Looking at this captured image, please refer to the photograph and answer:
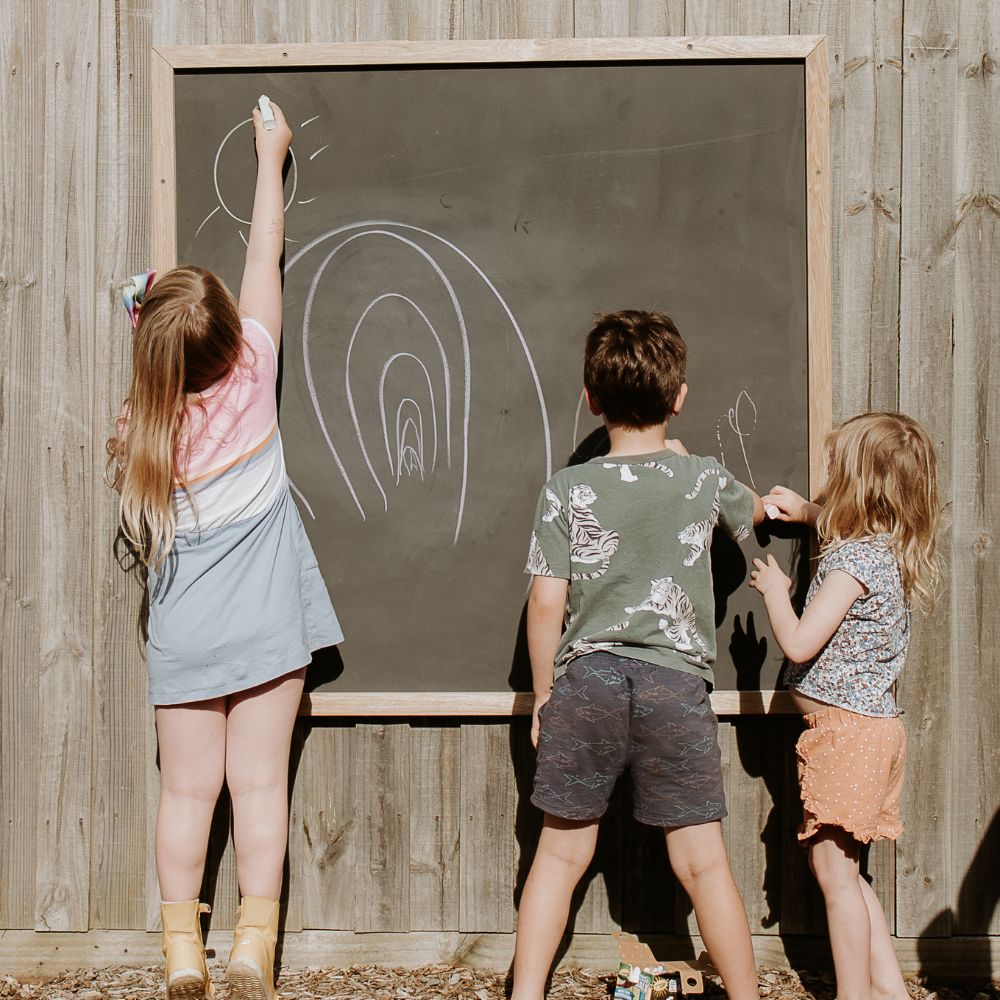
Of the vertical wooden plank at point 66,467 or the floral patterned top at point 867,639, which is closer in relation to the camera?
the floral patterned top at point 867,639

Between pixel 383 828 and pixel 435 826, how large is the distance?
0.49ft

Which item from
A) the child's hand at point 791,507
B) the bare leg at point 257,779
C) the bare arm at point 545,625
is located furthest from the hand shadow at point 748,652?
the bare leg at point 257,779

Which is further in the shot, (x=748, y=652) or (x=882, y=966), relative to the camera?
(x=748, y=652)

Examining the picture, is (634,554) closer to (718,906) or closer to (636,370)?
(636,370)

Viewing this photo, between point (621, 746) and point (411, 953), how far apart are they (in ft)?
3.49

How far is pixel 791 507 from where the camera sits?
260 cm

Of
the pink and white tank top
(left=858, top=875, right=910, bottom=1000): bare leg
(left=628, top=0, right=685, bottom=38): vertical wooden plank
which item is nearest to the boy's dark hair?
the pink and white tank top

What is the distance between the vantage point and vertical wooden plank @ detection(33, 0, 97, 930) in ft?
9.00

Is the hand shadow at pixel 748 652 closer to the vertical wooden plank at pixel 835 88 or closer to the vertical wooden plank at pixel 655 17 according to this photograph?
the vertical wooden plank at pixel 835 88

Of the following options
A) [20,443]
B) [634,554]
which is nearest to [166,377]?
[20,443]

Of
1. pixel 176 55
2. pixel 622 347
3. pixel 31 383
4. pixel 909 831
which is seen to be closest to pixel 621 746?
pixel 622 347

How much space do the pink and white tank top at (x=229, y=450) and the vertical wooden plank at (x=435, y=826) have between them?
2.78 feet

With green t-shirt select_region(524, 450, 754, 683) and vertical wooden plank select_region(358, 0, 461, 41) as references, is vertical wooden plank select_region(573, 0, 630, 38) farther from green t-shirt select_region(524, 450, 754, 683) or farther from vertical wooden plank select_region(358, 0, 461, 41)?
green t-shirt select_region(524, 450, 754, 683)

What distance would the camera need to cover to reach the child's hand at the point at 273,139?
2623 mm
